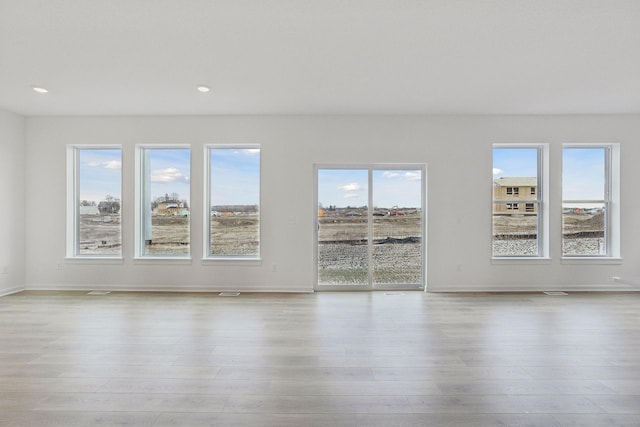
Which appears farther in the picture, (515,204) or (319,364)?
(515,204)

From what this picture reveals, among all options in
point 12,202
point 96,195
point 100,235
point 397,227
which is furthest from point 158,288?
point 397,227

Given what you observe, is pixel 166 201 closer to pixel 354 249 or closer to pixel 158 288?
pixel 158 288

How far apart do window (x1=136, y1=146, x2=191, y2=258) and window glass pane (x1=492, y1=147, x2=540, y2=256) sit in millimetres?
5124

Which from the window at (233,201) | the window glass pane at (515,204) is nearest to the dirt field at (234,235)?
the window at (233,201)

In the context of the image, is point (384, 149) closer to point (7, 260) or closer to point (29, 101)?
point (29, 101)

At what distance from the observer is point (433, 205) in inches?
218

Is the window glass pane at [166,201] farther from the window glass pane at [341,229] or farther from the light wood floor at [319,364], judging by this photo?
the window glass pane at [341,229]

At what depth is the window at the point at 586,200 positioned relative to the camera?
565 centimetres

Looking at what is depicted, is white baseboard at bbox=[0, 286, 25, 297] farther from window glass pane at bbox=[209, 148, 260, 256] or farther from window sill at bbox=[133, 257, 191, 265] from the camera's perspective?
window glass pane at bbox=[209, 148, 260, 256]

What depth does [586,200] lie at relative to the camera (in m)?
5.65

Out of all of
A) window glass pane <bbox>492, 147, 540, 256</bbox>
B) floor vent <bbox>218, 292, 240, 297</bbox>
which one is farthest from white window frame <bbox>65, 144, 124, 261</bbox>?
window glass pane <bbox>492, 147, 540, 256</bbox>

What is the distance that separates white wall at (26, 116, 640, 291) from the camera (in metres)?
5.51

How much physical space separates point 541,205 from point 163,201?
6267 millimetres

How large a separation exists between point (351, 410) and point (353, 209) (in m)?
3.74
